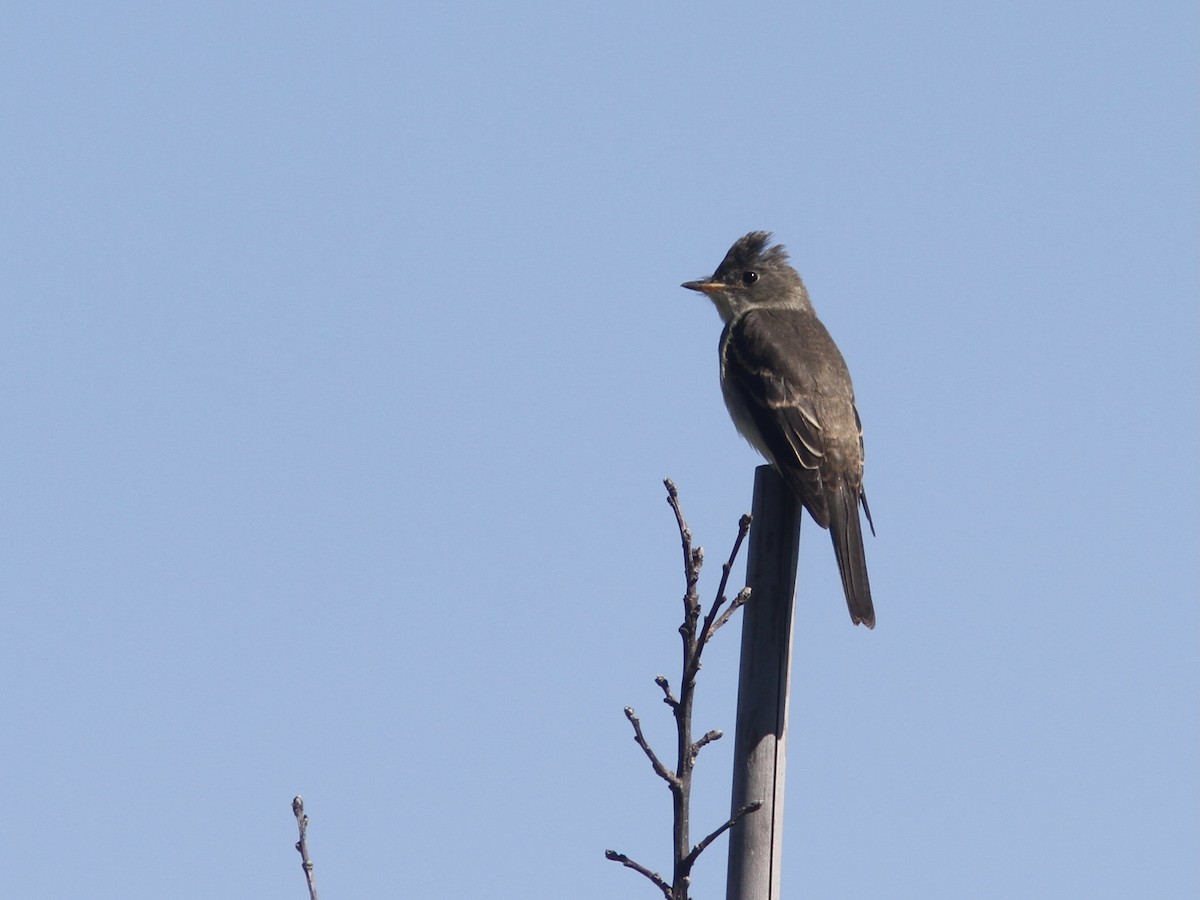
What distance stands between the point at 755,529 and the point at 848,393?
13.4 ft

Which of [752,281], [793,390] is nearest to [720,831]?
[793,390]

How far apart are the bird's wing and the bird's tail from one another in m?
0.10

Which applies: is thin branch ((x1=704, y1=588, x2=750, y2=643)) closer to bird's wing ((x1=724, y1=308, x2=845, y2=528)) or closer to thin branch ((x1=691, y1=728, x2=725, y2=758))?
thin branch ((x1=691, y1=728, x2=725, y2=758))

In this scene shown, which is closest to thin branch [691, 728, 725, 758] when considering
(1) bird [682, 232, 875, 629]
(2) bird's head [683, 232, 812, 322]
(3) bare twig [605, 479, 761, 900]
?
(3) bare twig [605, 479, 761, 900]

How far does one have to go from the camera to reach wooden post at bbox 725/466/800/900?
11.2 ft

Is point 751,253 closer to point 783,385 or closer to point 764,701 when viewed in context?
point 783,385

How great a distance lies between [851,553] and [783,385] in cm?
148

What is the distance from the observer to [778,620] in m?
3.83

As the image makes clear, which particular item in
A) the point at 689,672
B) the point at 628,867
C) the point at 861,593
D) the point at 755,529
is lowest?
the point at 628,867

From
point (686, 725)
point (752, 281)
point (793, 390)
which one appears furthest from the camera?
point (752, 281)

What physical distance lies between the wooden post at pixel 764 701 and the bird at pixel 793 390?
193 cm

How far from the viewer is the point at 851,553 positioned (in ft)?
22.1

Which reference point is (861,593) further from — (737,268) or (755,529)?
(737,268)

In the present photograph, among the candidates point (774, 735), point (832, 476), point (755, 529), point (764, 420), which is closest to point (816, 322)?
point (764, 420)
